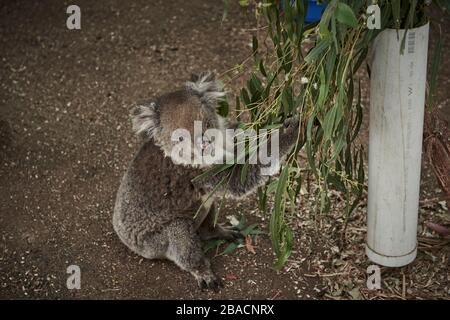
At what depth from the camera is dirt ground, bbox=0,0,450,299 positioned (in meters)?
3.89

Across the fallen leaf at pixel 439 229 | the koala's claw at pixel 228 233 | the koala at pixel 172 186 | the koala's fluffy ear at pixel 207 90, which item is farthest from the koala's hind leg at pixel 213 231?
the fallen leaf at pixel 439 229

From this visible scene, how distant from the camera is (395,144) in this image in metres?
3.32

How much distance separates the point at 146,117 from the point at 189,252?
78cm

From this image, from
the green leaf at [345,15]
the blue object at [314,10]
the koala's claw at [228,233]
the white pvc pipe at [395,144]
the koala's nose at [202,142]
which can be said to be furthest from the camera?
the blue object at [314,10]

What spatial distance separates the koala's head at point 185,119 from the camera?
3723 millimetres

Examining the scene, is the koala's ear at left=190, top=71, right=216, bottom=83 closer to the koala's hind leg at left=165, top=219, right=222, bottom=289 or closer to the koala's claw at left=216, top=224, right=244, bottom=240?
the koala's hind leg at left=165, top=219, right=222, bottom=289

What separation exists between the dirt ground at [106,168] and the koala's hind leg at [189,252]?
0.07 meters

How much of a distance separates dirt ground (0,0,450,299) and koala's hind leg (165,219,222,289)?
0.07 metres

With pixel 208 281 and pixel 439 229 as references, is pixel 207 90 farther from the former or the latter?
pixel 439 229

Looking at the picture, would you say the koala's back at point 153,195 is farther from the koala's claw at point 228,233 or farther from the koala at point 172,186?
the koala's claw at point 228,233

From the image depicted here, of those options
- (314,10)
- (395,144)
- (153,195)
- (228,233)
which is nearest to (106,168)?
(153,195)

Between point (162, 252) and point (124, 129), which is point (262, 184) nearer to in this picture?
point (162, 252)

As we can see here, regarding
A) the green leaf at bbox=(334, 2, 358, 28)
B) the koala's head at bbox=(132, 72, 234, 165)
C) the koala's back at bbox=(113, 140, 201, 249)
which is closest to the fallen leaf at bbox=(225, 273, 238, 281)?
the koala's back at bbox=(113, 140, 201, 249)

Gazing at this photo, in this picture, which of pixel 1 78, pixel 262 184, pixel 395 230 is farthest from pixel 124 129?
pixel 395 230
